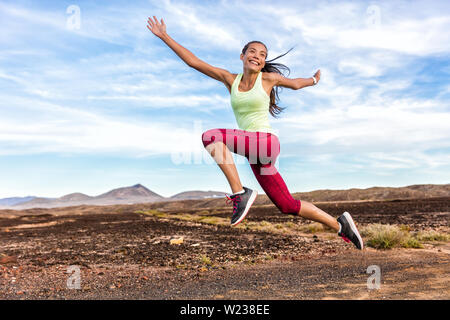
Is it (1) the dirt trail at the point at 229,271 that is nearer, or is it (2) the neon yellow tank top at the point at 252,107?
(2) the neon yellow tank top at the point at 252,107

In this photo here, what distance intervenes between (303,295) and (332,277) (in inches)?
88.9

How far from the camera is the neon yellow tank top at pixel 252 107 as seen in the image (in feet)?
13.1

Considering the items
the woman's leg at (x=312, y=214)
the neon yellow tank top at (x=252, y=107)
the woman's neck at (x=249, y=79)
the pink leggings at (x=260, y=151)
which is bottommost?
the woman's leg at (x=312, y=214)

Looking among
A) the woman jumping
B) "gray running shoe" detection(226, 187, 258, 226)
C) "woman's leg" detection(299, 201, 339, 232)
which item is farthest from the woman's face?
"woman's leg" detection(299, 201, 339, 232)

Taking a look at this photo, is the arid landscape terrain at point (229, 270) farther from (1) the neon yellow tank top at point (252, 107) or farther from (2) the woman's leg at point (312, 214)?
(1) the neon yellow tank top at point (252, 107)

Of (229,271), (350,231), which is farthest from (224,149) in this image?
(229,271)

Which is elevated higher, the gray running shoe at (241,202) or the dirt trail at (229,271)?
the gray running shoe at (241,202)

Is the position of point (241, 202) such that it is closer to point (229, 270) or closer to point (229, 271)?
point (229, 271)

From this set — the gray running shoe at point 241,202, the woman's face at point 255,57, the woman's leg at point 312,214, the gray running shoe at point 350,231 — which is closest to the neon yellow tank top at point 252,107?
the woman's face at point 255,57

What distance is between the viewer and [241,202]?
3.93m

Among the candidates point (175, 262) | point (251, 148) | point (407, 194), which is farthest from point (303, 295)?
point (407, 194)

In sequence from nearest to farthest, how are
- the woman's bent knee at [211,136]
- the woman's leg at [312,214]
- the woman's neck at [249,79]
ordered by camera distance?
the woman's bent knee at [211,136]
the woman's neck at [249,79]
the woman's leg at [312,214]

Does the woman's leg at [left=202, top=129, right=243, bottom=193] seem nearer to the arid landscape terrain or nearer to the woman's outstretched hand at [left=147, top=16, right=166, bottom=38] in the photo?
the woman's outstretched hand at [left=147, top=16, right=166, bottom=38]

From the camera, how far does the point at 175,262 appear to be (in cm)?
1355
